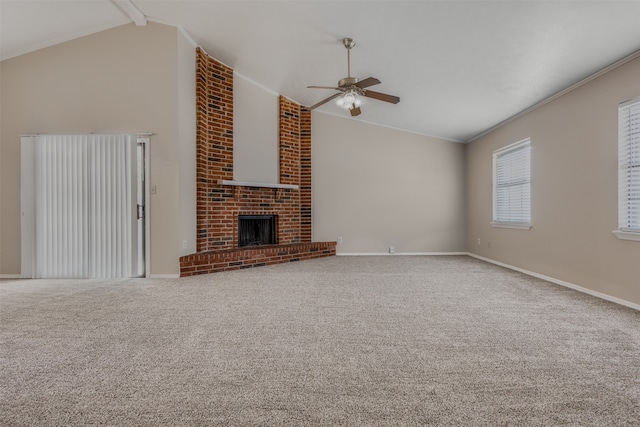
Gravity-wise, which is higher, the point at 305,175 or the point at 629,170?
the point at 305,175

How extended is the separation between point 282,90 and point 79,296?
4.34m

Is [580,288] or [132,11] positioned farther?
[132,11]

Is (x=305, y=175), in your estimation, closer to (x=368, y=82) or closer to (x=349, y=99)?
(x=349, y=99)

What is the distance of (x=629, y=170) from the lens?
3027mm

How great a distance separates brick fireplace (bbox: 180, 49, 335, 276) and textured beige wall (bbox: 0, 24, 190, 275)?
49 centimetres

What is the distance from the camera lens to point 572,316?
105 inches

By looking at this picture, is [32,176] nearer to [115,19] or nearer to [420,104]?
[115,19]

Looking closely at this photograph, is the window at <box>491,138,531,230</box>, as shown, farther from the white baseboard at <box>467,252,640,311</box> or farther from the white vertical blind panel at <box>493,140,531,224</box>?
the white baseboard at <box>467,252,640,311</box>

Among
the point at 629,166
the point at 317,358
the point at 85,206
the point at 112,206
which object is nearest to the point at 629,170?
the point at 629,166

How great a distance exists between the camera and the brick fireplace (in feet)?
15.4

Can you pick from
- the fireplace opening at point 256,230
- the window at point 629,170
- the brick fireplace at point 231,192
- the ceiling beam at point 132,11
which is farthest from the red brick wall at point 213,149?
the window at point 629,170

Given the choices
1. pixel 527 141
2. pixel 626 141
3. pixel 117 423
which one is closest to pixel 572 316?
pixel 626 141

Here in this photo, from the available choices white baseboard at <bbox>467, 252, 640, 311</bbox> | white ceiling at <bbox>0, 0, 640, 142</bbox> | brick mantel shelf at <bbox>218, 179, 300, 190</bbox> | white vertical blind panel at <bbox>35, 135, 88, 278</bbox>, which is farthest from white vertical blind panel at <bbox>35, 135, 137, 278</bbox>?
white baseboard at <bbox>467, 252, 640, 311</bbox>

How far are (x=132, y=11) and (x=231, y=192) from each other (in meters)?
2.65
